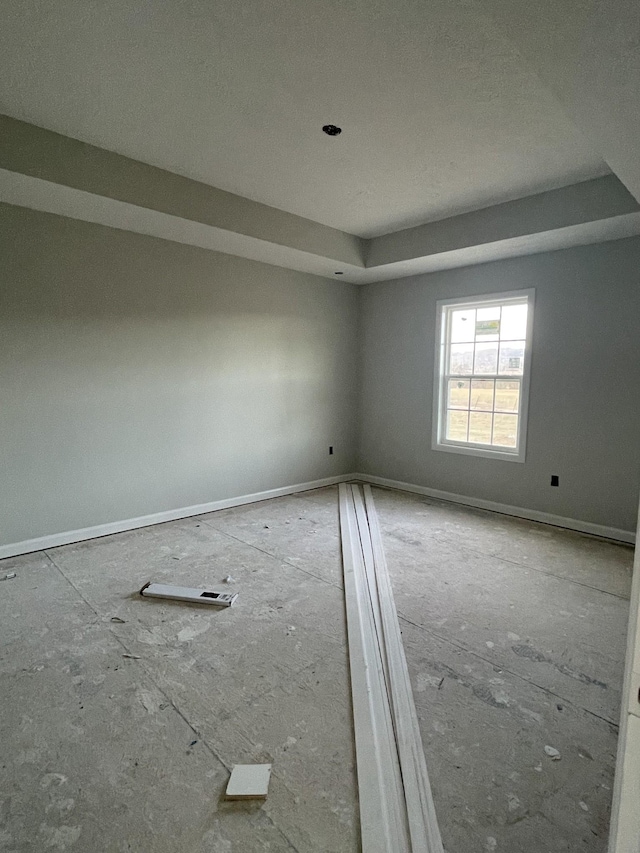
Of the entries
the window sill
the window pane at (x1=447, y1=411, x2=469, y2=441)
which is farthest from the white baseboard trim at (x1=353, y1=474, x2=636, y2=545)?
the window pane at (x1=447, y1=411, x2=469, y2=441)

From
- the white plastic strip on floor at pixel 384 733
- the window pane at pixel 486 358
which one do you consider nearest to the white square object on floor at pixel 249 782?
the white plastic strip on floor at pixel 384 733

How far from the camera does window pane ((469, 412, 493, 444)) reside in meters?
4.71

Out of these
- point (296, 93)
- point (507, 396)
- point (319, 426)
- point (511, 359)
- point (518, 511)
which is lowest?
point (518, 511)

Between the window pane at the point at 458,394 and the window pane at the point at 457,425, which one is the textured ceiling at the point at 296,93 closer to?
the window pane at the point at 458,394

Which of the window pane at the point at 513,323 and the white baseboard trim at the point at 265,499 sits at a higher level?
the window pane at the point at 513,323

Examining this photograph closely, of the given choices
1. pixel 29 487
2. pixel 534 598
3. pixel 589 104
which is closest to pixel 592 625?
pixel 534 598

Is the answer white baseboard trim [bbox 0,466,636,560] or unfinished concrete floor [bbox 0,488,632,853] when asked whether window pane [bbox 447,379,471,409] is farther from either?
unfinished concrete floor [bbox 0,488,632,853]

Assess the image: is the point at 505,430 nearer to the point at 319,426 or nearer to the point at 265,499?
the point at 319,426

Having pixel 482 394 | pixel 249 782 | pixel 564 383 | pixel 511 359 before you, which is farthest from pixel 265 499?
pixel 249 782

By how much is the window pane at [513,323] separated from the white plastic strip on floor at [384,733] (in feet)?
9.23

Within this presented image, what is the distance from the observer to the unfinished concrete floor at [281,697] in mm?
1412

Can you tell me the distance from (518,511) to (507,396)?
1.15 metres

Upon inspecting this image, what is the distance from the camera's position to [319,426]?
5.45 meters

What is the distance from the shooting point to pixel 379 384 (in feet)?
18.4
